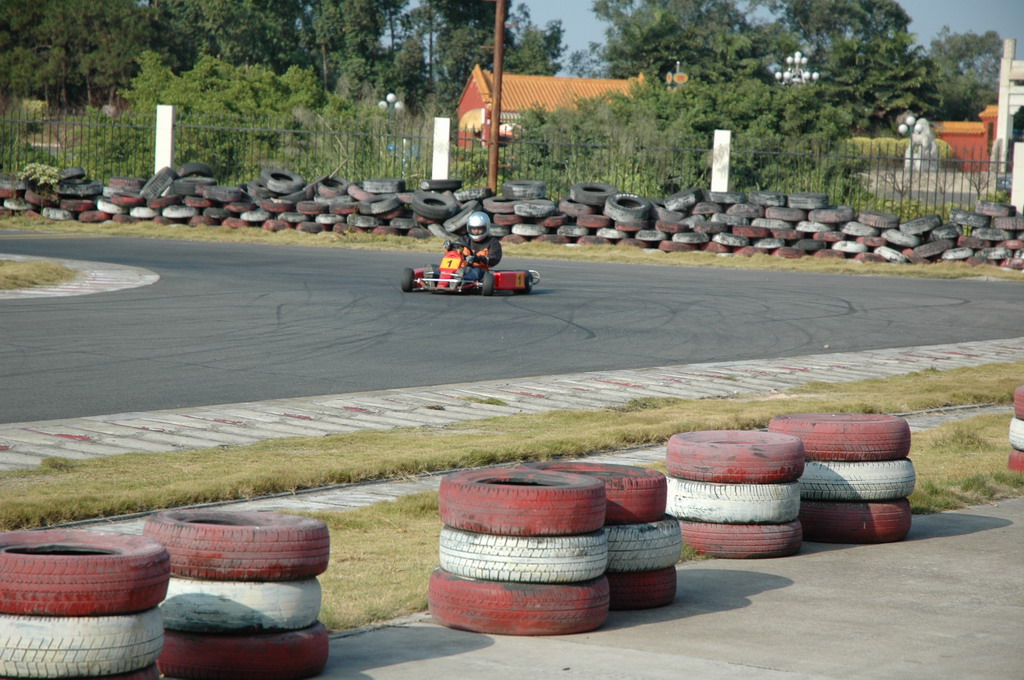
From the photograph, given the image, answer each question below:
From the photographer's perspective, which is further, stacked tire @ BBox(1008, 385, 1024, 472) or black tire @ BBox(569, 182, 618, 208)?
black tire @ BBox(569, 182, 618, 208)

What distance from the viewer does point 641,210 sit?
79.8 feet

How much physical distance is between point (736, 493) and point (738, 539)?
24cm

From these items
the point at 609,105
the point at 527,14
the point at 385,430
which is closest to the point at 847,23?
the point at 527,14

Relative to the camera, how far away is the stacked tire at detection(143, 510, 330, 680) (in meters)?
3.73

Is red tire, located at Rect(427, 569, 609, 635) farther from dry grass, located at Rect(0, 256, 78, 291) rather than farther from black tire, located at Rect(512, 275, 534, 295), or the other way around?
black tire, located at Rect(512, 275, 534, 295)

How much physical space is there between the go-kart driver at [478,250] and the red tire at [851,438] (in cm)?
1013

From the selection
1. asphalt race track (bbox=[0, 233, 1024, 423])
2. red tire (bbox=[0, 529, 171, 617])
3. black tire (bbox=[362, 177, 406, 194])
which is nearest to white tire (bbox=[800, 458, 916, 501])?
red tire (bbox=[0, 529, 171, 617])

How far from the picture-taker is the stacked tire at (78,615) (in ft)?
10.6

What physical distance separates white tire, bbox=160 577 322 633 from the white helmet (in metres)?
12.2

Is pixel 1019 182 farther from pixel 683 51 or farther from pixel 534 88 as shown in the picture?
pixel 534 88

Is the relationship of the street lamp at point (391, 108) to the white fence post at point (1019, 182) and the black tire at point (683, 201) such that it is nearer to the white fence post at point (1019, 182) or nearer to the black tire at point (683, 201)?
the black tire at point (683, 201)

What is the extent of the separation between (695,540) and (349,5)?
7311cm

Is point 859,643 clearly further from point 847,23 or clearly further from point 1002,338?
point 847,23

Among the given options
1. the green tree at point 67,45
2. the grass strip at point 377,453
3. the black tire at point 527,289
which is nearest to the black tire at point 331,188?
the black tire at point 527,289
